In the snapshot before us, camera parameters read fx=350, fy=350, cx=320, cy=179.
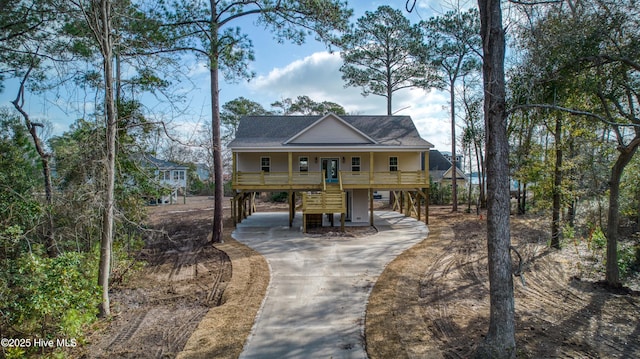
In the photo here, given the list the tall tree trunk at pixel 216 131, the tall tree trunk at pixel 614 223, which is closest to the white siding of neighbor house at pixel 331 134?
the tall tree trunk at pixel 216 131

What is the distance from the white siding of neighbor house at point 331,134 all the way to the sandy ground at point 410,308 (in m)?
7.91

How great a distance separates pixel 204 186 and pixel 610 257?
41.3 m

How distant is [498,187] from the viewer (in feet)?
18.0

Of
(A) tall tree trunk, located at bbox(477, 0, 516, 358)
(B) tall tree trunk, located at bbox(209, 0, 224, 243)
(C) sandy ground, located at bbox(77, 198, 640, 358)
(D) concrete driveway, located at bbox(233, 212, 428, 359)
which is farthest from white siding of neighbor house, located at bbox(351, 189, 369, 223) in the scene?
(A) tall tree trunk, located at bbox(477, 0, 516, 358)

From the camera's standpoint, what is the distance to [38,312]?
6051 mm

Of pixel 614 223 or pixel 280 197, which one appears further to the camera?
pixel 280 197

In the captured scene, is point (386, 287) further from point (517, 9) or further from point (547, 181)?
point (547, 181)

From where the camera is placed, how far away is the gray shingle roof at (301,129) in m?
19.2

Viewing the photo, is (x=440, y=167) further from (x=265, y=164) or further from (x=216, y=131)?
(x=216, y=131)

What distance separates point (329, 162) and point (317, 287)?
11.8 meters

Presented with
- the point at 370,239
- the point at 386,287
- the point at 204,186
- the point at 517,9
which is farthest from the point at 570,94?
the point at 204,186

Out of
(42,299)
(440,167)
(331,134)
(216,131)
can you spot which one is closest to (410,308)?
(42,299)

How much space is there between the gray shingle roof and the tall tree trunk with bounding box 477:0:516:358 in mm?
13466

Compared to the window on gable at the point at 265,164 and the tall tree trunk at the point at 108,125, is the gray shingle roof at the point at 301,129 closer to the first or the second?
the window on gable at the point at 265,164
